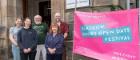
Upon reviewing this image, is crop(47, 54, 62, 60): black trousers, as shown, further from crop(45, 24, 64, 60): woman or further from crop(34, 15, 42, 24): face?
crop(34, 15, 42, 24): face

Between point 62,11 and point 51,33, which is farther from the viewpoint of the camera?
point 62,11

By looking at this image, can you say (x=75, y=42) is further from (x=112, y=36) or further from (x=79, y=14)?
(x=112, y=36)

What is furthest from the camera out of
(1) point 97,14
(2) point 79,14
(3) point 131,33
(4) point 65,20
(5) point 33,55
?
(4) point 65,20

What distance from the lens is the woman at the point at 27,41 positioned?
34.1ft

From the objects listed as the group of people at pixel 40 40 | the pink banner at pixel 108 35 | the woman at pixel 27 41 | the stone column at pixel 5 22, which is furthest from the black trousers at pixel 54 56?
the stone column at pixel 5 22

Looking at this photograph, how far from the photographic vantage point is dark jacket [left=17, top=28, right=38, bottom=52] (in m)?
10.4

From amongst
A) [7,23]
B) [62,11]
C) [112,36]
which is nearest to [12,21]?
[7,23]

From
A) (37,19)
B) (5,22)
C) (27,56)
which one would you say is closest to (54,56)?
(27,56)

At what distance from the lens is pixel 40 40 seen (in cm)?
1065

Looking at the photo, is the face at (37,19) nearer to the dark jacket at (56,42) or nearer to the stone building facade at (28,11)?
the dark jacket at (56,42)

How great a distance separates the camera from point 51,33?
10.0 metres

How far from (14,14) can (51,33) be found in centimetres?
419

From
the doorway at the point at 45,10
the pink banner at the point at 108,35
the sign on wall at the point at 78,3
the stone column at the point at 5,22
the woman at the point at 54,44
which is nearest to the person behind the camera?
the pink banner at the point at 108,35

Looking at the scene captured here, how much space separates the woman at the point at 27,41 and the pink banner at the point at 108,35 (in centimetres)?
124
